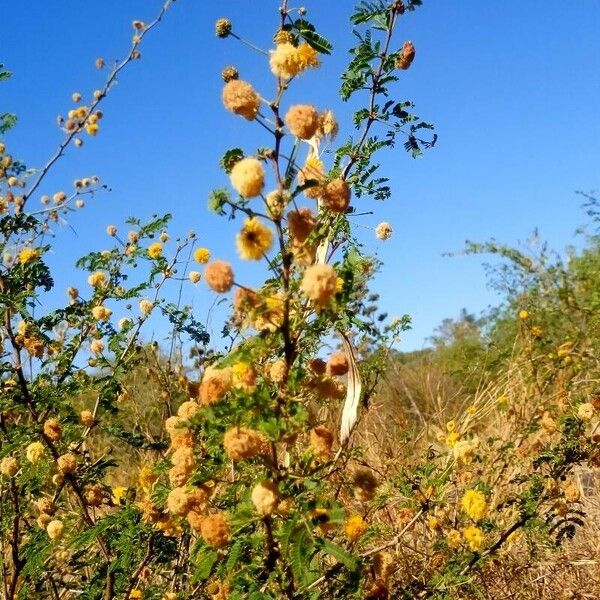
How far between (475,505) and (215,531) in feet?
4.19

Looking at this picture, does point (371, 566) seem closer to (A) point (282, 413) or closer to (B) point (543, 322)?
(A) point (282, 413)

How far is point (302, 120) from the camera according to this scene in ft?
4.48

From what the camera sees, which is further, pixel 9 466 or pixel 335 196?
pixel 9 466

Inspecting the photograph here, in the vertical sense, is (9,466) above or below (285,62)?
below

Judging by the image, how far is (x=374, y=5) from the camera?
207 cm

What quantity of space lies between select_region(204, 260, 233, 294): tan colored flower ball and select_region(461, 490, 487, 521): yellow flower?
1.48 m

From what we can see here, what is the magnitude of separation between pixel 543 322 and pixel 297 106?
7509 millimetres

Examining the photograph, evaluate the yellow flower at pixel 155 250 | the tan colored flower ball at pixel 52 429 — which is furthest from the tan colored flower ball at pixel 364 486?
the yellow flower at pixel 155 250

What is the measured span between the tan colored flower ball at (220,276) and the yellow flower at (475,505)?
4.86 feet

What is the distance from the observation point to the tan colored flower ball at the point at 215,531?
140 centimetres

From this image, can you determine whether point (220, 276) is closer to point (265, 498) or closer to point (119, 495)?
point (265, 498)

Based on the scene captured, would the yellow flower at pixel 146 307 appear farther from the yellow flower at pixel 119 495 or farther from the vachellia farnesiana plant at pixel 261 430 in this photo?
the yellow flower at pixel 119 495

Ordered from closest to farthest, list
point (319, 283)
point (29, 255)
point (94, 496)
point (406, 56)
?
point (319, 283) → point (406, 56) → point (94, 496) → point (29, 255)

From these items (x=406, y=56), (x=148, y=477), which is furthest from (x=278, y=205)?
(x=148, y=477)
